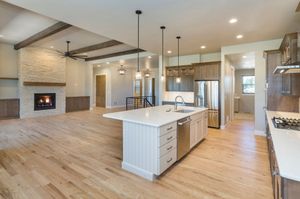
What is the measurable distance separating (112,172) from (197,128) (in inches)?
83.1

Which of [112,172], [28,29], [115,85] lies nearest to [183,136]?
[112,172]

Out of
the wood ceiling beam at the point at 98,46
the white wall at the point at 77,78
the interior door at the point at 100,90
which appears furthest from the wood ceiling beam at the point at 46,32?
the interior door at the point at 100,90

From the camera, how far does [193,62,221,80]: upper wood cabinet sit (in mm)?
5701

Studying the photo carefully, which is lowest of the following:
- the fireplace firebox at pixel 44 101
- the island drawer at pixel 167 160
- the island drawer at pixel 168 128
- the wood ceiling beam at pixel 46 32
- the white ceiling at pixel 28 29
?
the island drawer at pixel 167 160

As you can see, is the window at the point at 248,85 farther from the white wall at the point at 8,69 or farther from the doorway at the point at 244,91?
the white wall at the point at 8,69

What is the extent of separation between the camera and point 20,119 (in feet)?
22.6

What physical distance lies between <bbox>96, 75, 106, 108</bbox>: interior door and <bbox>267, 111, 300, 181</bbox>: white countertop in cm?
1054

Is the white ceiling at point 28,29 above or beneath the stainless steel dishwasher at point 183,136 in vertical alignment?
above

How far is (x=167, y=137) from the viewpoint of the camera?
102 inches

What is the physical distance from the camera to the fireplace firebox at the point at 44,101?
7.60 meters

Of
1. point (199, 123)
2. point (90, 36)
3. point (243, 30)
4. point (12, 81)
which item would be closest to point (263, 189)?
point (199, 123)

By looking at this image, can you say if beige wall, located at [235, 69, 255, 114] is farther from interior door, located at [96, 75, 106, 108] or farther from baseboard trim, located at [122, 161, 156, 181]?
baseboard trim, located at [122, 161, 156, 181]

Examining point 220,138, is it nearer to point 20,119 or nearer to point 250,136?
point 250,136

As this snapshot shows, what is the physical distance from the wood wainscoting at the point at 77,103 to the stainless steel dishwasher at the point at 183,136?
785 centimetres
